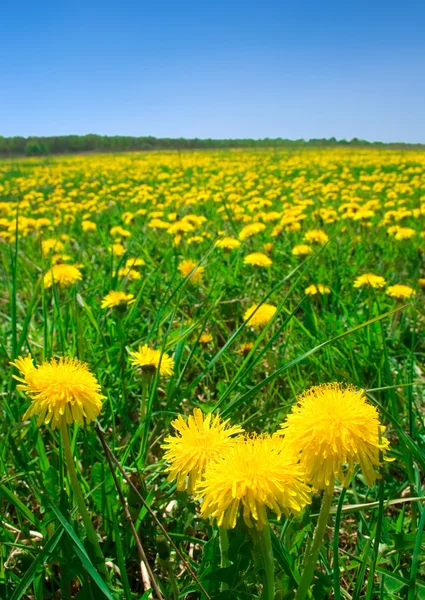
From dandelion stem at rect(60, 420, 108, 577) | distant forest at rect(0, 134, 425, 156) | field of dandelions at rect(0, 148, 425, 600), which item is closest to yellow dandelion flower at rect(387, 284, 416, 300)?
field of dandelions at rect(0, 148, 425, 600)

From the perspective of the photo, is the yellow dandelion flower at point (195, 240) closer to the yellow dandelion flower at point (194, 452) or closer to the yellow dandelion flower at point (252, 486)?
the yellow dandelion flower at point (194, 452)

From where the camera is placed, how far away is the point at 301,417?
0.74m

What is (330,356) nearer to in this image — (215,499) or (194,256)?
(215,499)

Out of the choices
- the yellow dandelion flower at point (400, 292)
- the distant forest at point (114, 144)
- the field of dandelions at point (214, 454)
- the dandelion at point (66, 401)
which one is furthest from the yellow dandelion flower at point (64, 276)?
the distant forest at point (114, 144)

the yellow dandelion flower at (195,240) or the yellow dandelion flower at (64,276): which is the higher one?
the yellow dandelion flower at (195,240)

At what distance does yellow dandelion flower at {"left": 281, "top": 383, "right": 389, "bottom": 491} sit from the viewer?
0.68 metres

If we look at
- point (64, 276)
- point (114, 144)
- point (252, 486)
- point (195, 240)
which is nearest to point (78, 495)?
point (252, 486)

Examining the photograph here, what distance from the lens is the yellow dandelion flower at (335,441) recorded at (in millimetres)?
680

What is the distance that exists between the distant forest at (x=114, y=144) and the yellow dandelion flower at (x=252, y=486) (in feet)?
131

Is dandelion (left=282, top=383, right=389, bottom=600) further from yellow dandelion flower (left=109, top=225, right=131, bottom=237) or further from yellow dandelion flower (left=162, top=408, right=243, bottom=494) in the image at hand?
yellow dandelion flower (left=109, top=225, right=131, bottom=237)

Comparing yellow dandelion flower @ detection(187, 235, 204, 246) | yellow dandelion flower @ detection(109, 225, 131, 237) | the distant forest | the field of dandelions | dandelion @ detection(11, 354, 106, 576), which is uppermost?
the distant forest

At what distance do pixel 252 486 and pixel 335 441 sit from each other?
0.13m

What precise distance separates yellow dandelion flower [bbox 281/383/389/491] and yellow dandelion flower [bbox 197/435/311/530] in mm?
22

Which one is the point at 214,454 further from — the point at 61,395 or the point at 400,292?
the point at 400,292
